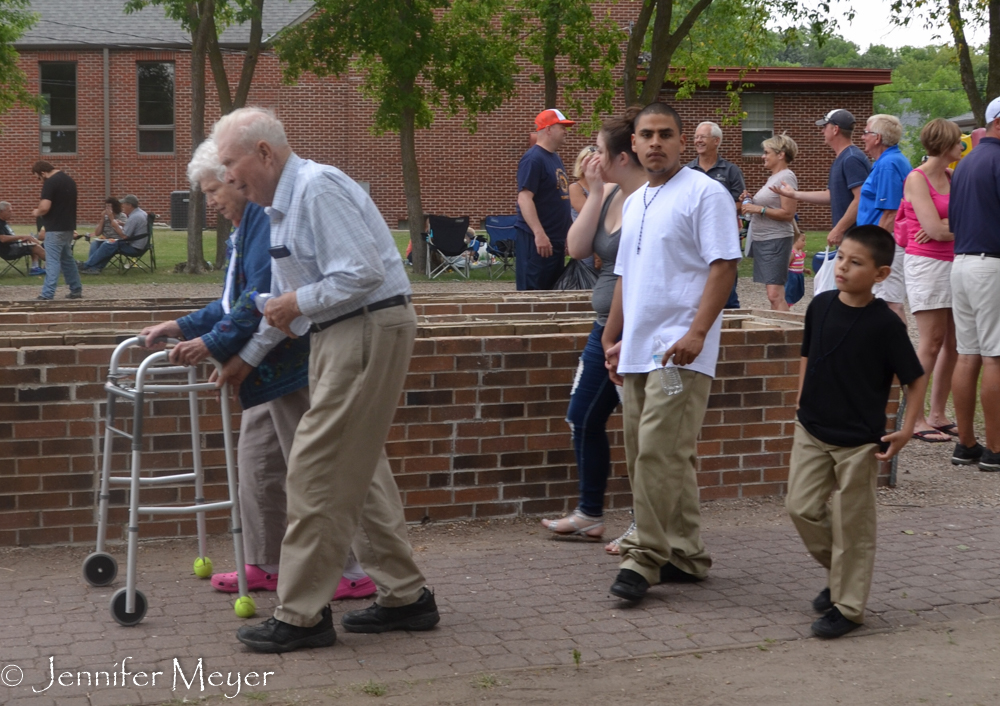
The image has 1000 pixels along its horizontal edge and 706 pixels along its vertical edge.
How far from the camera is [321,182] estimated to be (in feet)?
12.8

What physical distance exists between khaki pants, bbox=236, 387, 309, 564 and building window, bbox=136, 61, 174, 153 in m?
34.2

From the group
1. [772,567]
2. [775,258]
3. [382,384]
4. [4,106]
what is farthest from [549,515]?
[4,106]

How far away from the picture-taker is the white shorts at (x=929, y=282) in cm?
740

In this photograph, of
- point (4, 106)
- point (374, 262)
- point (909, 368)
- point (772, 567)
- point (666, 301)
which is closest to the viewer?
point (374, 262)

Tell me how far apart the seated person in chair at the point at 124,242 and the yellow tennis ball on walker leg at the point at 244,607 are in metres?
18.5

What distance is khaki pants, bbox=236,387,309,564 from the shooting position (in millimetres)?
4566

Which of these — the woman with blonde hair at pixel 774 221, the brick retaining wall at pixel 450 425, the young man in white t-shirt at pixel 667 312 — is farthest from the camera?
the woman with blonde hair at pixel 774 221

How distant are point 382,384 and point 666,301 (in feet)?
4.14

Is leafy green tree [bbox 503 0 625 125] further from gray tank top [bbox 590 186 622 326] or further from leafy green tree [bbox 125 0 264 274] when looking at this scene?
gray tank top [bbox 590 186 622 326]

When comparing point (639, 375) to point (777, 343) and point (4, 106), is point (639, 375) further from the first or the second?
point (4, 106)

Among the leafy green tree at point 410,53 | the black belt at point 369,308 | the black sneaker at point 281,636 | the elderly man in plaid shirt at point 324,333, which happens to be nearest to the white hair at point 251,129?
the elderly man in plaid shirt at point 324,333

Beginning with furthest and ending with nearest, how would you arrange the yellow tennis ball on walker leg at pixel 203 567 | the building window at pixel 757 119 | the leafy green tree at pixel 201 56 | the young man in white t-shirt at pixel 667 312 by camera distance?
the building window at pixel 757 119
the leafy green tree at pixel 201 56
the yellow tennis ball on walker leg at pixel 203 567
the young man in white t-shirt at pixel 667 312

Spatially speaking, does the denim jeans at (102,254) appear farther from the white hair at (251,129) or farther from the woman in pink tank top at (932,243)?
the white hair at (251,129)

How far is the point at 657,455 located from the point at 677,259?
2.57 ft
